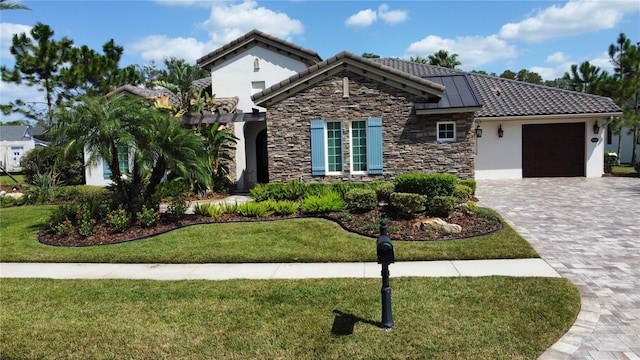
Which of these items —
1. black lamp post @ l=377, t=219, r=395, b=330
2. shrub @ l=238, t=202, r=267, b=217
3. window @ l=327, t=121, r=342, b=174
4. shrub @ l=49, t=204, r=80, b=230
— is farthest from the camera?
window @ l=327, t=121, r=342, b=174

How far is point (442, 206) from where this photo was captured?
1019 cm

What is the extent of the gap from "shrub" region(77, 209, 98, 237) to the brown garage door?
17.2m

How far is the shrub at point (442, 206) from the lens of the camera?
10.1m

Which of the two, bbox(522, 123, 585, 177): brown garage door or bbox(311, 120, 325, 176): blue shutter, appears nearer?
bbox(311, 120, 325, 176): blue shutter

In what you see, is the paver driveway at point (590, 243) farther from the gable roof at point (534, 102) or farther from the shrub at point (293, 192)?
the shrub at point (293, 192)

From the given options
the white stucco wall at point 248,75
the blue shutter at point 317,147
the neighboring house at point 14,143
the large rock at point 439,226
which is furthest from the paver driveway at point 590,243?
the neighboring house at point 14,143

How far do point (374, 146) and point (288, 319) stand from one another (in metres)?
9.96

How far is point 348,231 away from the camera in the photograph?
9.87 m

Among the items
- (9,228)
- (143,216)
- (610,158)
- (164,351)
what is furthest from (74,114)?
(610,158)

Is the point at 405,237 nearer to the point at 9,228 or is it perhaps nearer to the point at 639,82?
the point at 9,228

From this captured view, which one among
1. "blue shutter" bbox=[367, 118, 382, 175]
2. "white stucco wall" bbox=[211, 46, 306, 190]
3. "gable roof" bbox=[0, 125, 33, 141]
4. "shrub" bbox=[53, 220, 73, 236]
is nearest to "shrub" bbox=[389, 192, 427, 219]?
"blue shutter" bbox=[367, 118, 382, 175]

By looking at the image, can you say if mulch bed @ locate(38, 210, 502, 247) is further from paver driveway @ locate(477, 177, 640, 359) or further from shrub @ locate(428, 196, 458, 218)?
paver driveway @ locate(477, 177, 640, 359)

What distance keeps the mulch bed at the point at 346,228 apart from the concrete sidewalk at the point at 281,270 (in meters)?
1.48

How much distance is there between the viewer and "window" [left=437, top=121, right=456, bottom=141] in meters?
14.6
